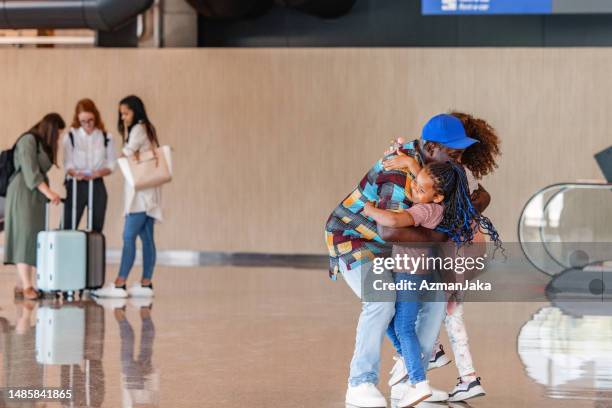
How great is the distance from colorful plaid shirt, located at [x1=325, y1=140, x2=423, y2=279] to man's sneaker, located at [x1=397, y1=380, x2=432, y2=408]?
1.86 feet

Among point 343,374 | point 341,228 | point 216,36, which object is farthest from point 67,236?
point 216,36

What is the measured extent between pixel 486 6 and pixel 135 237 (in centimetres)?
498

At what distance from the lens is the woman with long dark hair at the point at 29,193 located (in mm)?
8883

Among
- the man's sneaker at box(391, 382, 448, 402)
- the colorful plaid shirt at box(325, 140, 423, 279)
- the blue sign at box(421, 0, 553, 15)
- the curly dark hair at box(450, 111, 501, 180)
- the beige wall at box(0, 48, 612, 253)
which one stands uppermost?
the blue sign at box(421, 0, 553, 15)

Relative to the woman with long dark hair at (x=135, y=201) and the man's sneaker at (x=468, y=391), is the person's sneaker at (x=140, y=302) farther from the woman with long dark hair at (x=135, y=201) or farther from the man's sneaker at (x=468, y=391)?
the man's sneaker at (x=468, y=391)

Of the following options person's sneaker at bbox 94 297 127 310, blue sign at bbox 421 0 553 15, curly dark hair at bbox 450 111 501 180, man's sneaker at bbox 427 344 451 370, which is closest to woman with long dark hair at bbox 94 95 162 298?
person's sneaker at bbox 94 297 127 310

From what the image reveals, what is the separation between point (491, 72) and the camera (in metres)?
13.4

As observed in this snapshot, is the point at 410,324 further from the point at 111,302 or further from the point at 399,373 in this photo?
the point at 111,302

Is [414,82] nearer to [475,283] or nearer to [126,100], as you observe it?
[126,100]

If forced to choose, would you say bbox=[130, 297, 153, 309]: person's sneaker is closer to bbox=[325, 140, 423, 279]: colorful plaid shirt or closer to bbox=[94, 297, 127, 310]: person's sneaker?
bbox=[94, 297, 127, 310]: person's sneaker

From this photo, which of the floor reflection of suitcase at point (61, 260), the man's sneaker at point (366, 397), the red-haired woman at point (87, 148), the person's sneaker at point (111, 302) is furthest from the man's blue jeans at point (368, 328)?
the red-haired woman at point (87, 148)

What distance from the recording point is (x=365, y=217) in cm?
470

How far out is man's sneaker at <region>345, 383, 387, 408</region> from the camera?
15.6 ft

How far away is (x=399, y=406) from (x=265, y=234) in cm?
907
